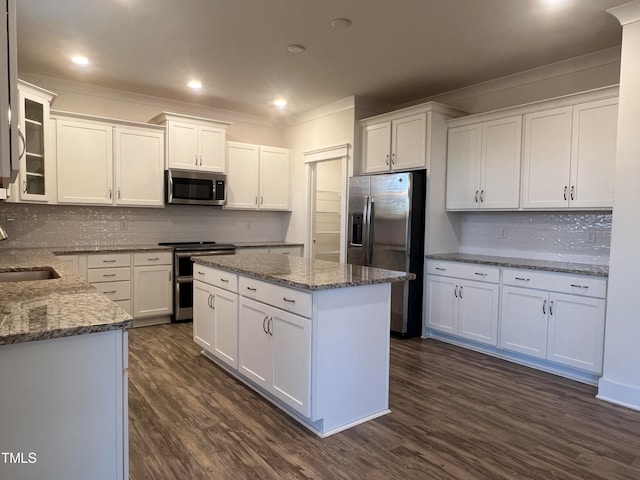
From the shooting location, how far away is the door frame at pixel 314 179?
199 inches

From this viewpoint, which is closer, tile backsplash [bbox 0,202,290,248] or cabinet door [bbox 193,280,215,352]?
cabinet door [bbox 193,280,215,352]

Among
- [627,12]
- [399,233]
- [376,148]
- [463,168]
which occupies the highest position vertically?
[627,12]

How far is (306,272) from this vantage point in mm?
2705

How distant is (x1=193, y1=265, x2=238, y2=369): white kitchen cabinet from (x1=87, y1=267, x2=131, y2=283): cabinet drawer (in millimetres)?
1262

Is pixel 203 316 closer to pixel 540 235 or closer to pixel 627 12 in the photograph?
pixel 540 235

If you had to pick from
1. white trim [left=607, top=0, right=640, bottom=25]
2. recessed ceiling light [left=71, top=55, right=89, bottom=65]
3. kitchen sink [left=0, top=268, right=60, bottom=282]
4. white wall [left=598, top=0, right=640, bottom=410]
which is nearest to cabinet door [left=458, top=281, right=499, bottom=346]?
white wall [left=598, top=0, right=640, bottom=410]

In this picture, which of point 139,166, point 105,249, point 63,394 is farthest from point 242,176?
point 63,394

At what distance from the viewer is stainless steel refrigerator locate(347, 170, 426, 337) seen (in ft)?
13.8

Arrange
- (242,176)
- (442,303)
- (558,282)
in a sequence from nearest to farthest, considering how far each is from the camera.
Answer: (558,282) < (442,303) < (242,176)

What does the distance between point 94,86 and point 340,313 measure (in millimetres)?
4093

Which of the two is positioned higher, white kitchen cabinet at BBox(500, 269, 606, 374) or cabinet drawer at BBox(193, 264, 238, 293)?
cabinet drawer at BBox(193, 264, 238, 293)

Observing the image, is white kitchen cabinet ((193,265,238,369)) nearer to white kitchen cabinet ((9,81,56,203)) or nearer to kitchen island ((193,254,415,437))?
kitchen island ((193,254,415,437))

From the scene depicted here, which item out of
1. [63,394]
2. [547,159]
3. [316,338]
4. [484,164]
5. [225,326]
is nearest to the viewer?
[63,394]

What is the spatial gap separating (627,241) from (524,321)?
104 cm
